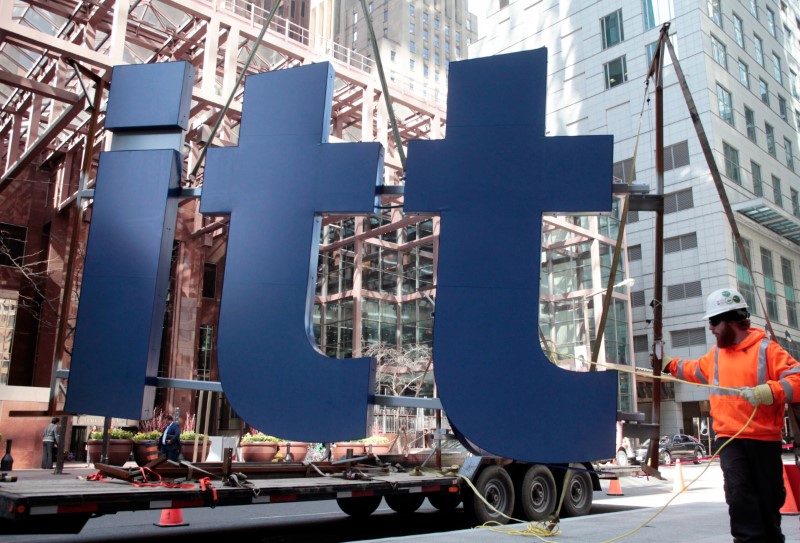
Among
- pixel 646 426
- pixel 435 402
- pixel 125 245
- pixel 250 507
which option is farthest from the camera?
pixel 250 507

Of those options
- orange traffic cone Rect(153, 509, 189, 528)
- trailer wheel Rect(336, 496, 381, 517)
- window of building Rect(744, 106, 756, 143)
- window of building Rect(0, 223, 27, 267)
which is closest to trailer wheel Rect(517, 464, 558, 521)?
trailer wheel Rect(336, 496, 381, 517)

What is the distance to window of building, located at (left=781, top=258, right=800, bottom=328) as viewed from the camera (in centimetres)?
5244

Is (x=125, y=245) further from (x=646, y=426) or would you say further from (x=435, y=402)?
(x=646, y=426)

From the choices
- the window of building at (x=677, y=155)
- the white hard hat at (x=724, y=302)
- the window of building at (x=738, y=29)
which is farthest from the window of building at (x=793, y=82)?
the white hard hat at (x=724, y=302)

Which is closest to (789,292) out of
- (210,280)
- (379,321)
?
(379,321)

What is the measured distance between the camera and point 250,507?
14328 mm

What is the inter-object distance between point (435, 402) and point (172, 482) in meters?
3.41

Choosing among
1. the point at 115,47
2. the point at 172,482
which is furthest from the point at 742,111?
the point at 172,482

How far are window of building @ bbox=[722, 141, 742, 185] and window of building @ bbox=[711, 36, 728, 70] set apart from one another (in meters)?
6.42

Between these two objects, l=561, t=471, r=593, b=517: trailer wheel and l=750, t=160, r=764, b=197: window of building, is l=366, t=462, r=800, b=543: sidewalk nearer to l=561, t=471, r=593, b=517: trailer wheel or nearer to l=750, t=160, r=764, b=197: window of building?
l=561, t=471, r=593, b=517: trailer wheel

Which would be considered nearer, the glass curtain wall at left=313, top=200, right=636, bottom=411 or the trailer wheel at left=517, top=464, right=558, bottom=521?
the trailer wheel at left=517, top=464, right=558, bottom=521

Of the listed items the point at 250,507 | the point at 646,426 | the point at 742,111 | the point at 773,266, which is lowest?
the point at 250,507

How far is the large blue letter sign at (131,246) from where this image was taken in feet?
28.9

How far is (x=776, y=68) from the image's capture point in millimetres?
59250
